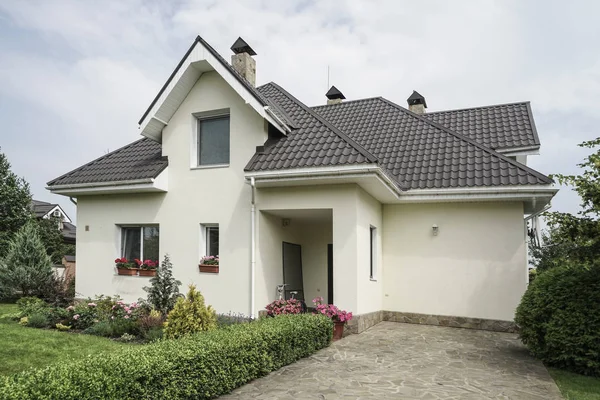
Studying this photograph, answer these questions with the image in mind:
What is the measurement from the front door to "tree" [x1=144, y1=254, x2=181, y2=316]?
2.96 m

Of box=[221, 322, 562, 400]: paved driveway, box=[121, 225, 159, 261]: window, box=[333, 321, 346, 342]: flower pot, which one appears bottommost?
box=[221, 322, 562, 400]: paved driveway

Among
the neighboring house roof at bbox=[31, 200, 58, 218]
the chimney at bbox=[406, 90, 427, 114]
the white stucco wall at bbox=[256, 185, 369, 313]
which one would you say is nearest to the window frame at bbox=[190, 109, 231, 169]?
the white stucco wall at bbox=[256, 185, 369, 313]

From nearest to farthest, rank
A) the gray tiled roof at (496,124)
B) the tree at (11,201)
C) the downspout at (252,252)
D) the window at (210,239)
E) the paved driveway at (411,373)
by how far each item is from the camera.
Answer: the paved driveway at (411,373), the downspout at (252,252), the window at (210,239), the gray tiled roof at (496,124), the tree at (11,201)

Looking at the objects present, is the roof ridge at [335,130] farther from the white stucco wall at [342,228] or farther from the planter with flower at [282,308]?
the planter with flower at [282,308]

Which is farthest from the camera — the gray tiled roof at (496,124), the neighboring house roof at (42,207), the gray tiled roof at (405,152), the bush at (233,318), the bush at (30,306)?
the neighboring house roof at (42,207)

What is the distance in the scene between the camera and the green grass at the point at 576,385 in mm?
6664

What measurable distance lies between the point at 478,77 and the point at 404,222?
6818 millimetres

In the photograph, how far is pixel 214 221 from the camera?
40.5ft

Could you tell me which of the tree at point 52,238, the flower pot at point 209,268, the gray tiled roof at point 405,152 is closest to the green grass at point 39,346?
the flower pot at point 209,268

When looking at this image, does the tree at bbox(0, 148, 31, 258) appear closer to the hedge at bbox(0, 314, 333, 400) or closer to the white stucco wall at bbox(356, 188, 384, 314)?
the white stucco wall at bbox(356, 188, 384, 314)

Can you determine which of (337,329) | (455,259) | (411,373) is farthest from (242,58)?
(411,373)

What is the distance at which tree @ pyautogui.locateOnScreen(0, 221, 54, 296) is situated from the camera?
50.9 feet

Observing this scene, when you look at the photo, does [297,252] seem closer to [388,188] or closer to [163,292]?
[388,188]

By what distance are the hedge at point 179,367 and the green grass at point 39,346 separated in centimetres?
242
